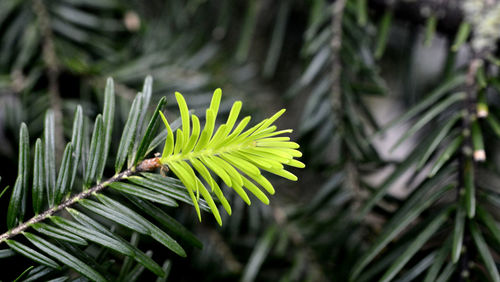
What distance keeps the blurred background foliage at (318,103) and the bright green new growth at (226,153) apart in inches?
6.8

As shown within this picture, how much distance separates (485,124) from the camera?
43 centimetres

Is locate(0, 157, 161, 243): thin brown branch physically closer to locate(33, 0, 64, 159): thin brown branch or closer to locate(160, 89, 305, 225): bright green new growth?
locate(160, 89, 305, 225): bright green new growth

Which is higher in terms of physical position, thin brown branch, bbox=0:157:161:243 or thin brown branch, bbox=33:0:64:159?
thin brown branch, bbox=33:0:64:159

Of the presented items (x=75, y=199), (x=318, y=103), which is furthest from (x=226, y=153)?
(x=318, y=103)

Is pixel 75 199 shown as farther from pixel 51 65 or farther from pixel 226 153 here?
pixel 51 65

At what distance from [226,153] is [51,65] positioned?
37cm

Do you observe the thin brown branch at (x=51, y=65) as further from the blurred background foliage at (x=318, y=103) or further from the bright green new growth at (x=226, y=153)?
the bright green new growth at (x=226, y=153)

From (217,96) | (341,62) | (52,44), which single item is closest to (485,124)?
(341,62)

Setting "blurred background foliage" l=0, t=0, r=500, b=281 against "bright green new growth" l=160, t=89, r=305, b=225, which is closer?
"bright green new growth" l=160, t=89, r=305, b=225

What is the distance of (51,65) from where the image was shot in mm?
519

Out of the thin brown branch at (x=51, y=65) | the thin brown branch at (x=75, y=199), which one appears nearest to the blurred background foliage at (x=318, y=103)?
the thin brown branch at (x=51, y=65)

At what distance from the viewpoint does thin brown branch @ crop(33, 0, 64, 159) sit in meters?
0.48

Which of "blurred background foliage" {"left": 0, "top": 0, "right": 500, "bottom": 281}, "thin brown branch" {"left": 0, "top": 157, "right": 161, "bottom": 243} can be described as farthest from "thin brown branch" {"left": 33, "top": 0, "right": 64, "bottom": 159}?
"thin brown branch" {"left": 0, "top": 157, "right": 161, "bottom": 243}

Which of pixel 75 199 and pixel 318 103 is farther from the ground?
pixel 318 103
